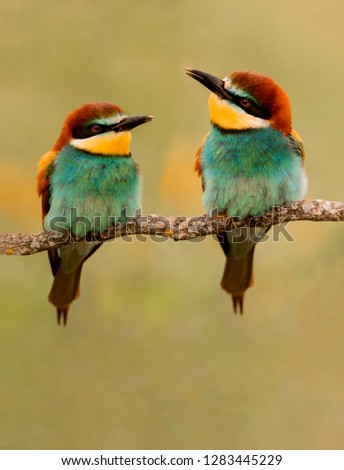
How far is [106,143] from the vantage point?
2.65 meters

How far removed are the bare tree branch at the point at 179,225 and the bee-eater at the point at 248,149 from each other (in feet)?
0.16

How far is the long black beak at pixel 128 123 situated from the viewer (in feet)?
8.51

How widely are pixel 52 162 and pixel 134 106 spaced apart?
0.49m

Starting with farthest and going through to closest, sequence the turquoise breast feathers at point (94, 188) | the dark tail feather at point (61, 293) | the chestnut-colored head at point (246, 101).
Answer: the dark tail feather at point (61, 293), the turquoise breast feathers at point (94, 188), the chestnut-colored head at point (246, 101)

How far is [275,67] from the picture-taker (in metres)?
3.04

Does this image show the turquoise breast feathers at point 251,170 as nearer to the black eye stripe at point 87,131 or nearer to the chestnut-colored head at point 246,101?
the chestnut-colored head at point 246,101

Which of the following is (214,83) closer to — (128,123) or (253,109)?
(253,109)

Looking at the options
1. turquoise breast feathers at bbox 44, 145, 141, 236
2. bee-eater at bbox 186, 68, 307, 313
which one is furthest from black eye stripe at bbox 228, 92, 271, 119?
turquoise breast feathers at bbox 44, 145, 141, 236

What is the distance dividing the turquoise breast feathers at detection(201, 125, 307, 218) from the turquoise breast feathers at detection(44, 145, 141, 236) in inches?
13.0

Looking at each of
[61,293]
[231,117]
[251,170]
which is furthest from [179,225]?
[61,293]

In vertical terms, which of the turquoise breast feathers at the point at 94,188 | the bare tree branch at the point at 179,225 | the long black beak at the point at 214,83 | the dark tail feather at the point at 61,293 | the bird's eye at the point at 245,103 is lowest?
the dark tail feather at the point at 61,293

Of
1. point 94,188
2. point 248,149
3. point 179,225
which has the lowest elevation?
point 179,225

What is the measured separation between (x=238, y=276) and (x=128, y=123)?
798 millimetres

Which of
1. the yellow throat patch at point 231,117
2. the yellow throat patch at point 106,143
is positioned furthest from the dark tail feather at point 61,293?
the yellow throat patch at point 231,117
